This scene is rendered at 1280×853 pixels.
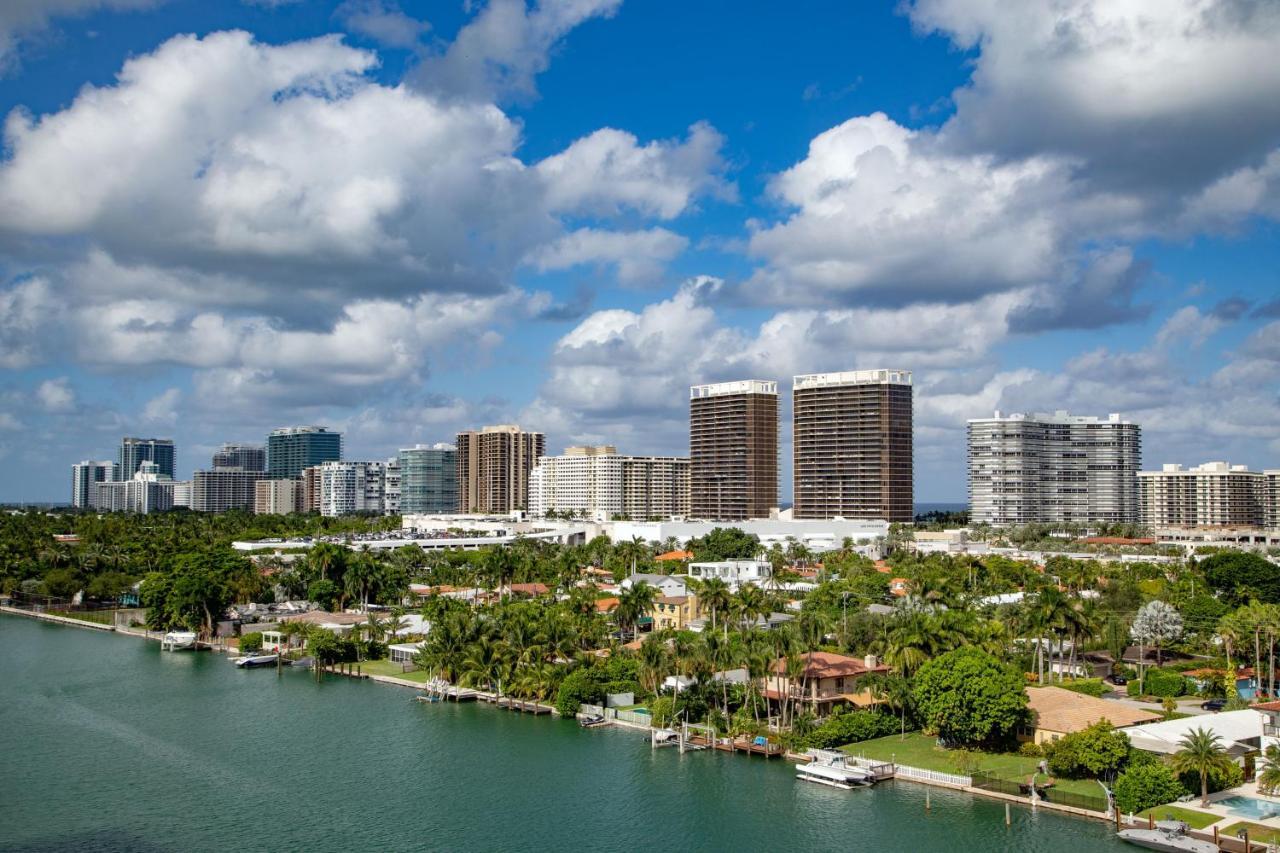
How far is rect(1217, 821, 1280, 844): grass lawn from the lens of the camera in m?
39.4

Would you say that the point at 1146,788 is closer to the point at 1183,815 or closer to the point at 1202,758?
the point at 1183,815

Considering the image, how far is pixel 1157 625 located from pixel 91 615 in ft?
313

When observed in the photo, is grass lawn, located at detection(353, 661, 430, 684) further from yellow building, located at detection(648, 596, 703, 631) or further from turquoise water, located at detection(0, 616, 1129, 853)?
yellow building, located at detection(648, 596, 703, 631)

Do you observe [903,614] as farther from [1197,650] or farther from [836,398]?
[836,398]

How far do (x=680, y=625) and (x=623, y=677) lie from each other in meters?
25.4

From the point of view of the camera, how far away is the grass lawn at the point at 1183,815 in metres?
42.1

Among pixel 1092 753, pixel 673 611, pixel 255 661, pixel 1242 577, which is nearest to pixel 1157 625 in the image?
pixel 1242 577

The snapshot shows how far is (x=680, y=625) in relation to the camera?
92000 millimetres

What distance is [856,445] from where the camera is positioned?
190m

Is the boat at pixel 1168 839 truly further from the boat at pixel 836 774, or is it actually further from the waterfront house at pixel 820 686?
the waterfront house at pixel 820 686

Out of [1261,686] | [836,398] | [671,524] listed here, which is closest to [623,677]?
[1261,686]

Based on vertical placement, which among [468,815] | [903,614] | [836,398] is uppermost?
[836,398]

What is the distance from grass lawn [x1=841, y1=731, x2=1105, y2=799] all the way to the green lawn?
96.5 inches

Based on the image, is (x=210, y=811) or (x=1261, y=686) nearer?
(x=210, y=811)
